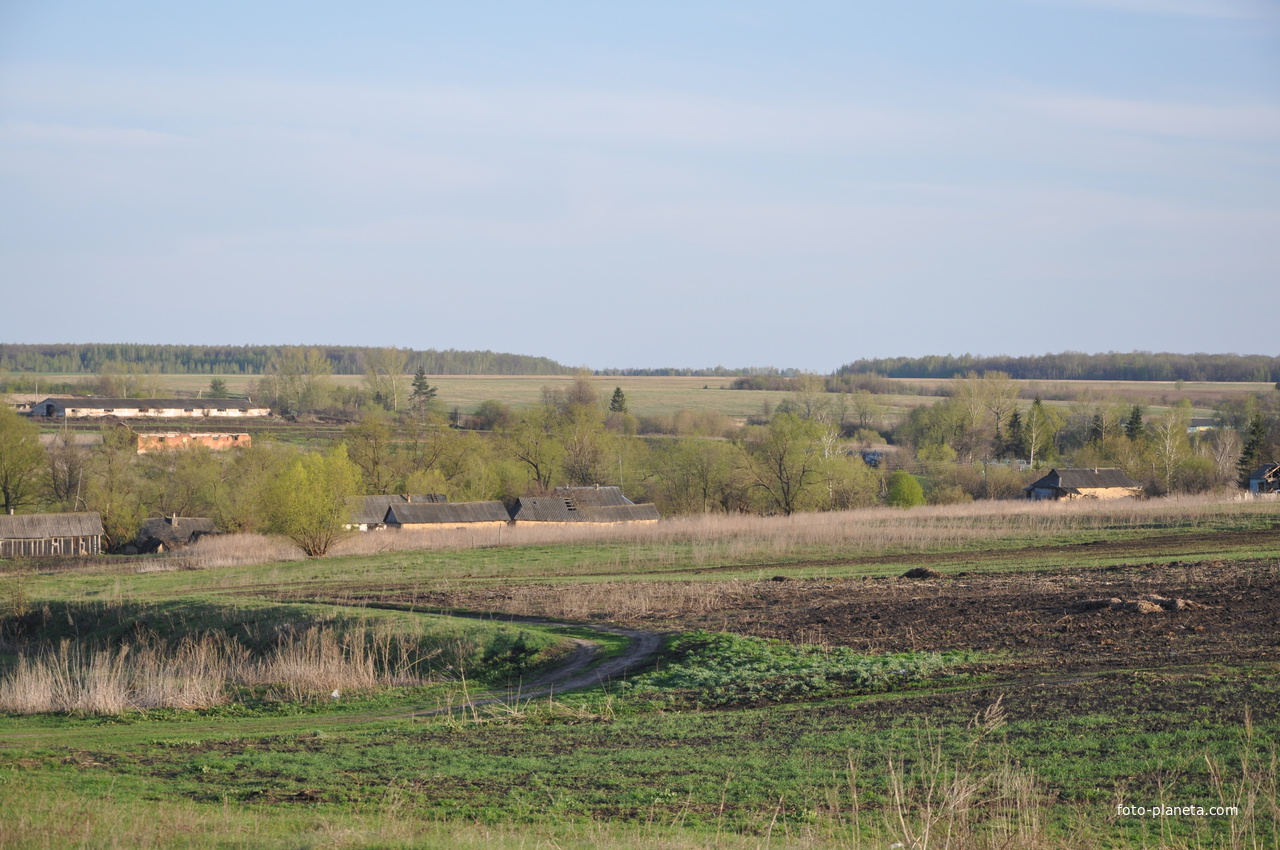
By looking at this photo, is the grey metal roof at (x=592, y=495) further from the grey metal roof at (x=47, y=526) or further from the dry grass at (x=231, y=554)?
the grey metal roof at (x=47, y=526)

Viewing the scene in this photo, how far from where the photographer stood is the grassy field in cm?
895

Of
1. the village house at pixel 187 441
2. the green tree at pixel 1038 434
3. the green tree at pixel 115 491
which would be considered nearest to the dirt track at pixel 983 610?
the green tree at pixel 115 491

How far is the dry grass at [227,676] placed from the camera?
19719 millimetres

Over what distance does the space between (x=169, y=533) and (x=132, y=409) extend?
224ft

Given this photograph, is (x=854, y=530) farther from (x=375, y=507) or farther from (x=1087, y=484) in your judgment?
(x=1087, y=484)

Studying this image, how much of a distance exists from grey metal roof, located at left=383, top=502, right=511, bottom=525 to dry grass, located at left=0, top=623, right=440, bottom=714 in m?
43.7

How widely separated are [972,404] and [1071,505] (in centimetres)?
6316

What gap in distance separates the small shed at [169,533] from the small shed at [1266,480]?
237 ft

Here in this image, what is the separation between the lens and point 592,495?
Result: 257 ft

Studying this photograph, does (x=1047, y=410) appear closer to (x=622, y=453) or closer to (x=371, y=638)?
(x=622, y=453)

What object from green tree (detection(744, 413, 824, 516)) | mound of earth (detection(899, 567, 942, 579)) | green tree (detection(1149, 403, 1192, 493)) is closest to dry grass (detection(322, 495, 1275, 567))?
mound of earth (detection(899, 567, 942, 579))

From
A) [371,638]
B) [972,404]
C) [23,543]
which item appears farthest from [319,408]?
[371,638]

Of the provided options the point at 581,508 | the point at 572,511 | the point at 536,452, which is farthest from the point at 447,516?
the point at 536,452

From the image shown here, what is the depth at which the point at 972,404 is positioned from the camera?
116438mm
